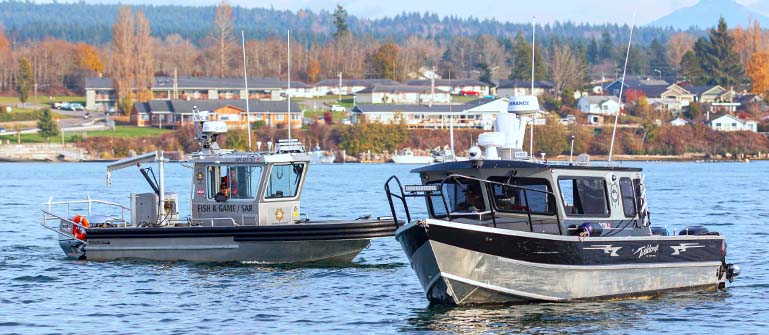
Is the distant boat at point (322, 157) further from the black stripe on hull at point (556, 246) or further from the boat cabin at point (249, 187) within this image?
the black stripe on hull at point (556, 246)

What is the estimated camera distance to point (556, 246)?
22.4 meters

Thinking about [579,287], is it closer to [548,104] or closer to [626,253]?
[626,253]

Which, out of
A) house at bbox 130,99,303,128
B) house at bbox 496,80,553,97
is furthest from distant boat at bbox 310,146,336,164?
house at bbox 496,80,553,97

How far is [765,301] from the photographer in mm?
25906

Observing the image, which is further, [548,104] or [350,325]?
[548,104]

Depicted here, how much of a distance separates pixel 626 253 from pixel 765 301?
13.7 feet

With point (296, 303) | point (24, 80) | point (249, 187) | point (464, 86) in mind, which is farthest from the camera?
point (464, 86)

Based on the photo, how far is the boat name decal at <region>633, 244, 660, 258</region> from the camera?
2373 cm

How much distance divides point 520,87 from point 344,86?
25.6 metres

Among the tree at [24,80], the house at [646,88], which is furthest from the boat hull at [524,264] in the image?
the house at [646,88]

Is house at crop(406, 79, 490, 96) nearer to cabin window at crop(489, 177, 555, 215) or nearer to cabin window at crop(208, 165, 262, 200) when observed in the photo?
cabin window at crop(208, 165, 262, 200)

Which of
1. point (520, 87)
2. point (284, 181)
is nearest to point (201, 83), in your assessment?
point (520, 87)

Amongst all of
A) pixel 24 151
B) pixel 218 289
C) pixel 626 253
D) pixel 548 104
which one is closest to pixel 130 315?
pixel 218 289

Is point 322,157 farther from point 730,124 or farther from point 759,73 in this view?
point 759,73
